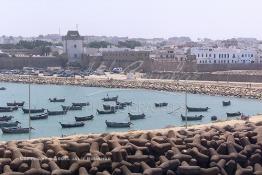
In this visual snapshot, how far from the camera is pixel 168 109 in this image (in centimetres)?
4544

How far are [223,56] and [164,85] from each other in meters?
16.1

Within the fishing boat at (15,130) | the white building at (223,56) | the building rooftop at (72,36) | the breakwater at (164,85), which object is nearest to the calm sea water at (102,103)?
the fishing boat at (15,130)

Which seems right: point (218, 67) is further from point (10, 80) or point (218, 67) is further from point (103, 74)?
point (10, 80)

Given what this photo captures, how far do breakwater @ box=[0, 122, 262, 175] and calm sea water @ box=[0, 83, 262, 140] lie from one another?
15.7m

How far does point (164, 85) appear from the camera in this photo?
62250 millimetres

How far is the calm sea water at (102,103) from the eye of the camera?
1374 inches

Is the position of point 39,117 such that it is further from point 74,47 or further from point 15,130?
point 74,47

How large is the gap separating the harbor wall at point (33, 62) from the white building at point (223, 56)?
2098 centimetres

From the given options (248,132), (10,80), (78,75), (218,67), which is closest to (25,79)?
(10,80)

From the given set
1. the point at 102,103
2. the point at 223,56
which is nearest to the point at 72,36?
the point at 223,56

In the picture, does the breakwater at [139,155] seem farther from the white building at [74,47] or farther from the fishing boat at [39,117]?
the white building at [74,47]

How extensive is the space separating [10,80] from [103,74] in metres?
12.3

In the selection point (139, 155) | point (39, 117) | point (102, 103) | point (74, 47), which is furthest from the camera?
point (74, 47)

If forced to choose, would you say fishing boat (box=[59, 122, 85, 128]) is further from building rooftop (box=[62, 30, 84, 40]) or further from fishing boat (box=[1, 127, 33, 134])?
building rooftop (box=[62, 30, 84, 40])
